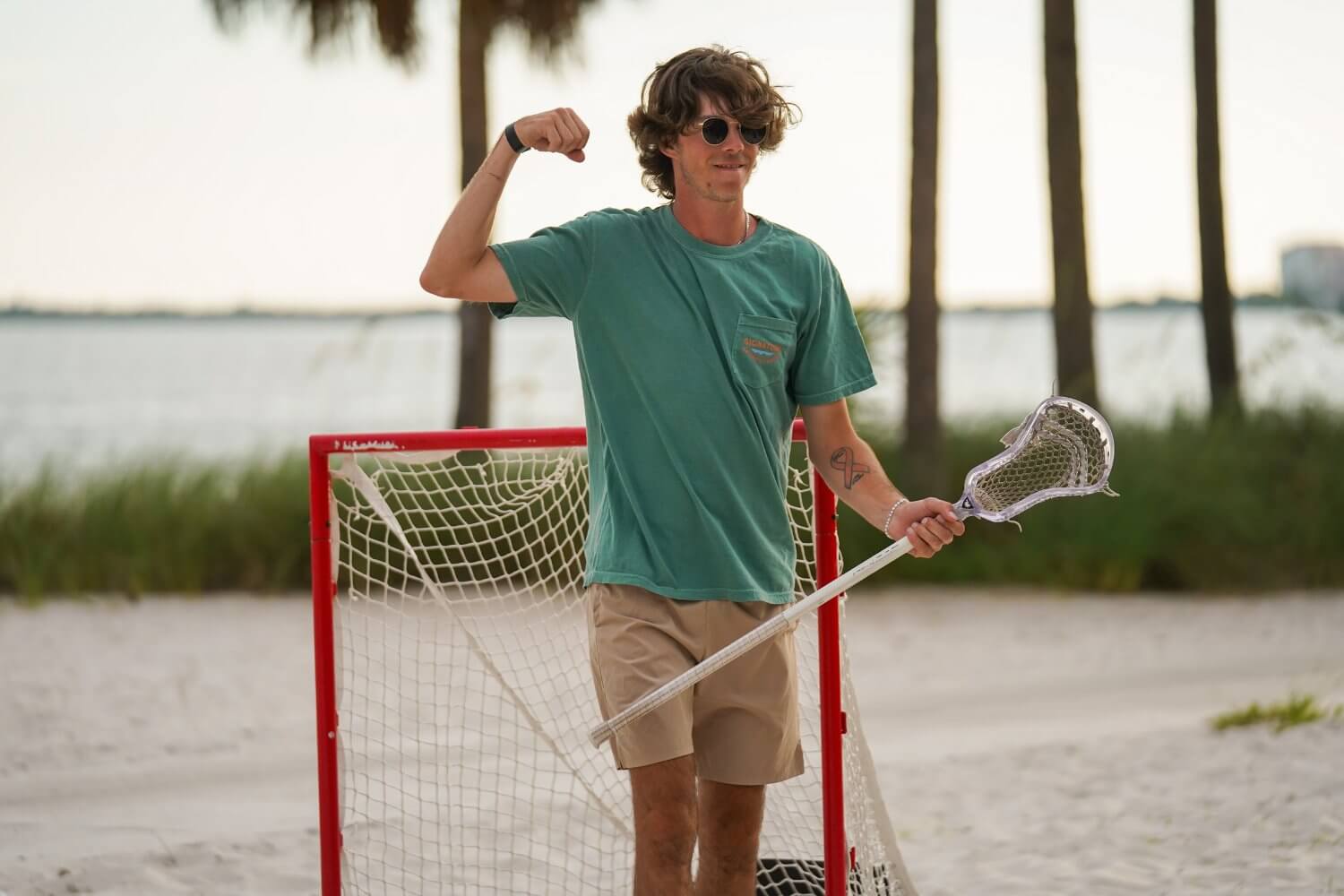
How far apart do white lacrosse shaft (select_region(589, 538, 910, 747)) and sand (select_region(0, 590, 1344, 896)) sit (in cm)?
207

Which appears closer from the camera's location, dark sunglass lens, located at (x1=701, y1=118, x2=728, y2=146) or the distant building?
dark sunglass lens, located at (x1=701, y1=118, x2=728, y2=146)

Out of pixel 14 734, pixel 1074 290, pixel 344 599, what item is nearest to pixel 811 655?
pixel 14 734

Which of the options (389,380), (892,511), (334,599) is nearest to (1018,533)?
(334,599)

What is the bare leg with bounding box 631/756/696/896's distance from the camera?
9.10 ft

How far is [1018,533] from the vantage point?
36.7 feet

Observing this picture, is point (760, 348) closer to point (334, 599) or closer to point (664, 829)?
point (664, 829)

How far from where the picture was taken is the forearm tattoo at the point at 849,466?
3084 mm

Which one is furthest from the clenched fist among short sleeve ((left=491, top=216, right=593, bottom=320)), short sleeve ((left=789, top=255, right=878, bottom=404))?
short sleeve ((left=789, top=255, right=878, bottom=404))

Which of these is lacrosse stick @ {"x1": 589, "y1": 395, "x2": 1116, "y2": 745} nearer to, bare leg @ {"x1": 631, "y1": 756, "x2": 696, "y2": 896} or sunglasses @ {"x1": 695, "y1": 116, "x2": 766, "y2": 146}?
bare leg @ {"x1": 631, "y1": 756, "x2": 696, "y2": 896}

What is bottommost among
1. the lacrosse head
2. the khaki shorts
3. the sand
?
the sand

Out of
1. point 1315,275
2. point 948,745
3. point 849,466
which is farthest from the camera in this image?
point 1315,275

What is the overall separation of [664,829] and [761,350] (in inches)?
38.1

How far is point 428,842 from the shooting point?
491cm

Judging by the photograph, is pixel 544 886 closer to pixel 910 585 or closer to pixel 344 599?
pixel 344 599
